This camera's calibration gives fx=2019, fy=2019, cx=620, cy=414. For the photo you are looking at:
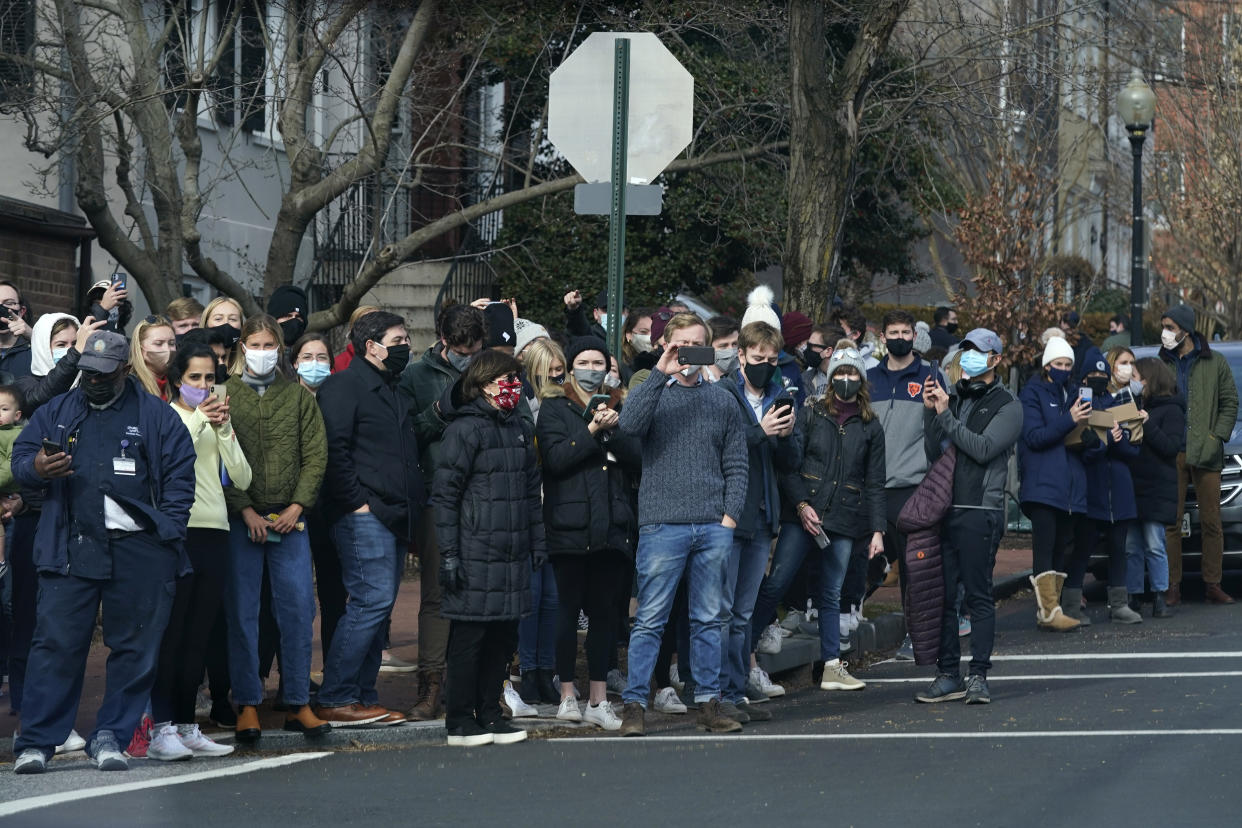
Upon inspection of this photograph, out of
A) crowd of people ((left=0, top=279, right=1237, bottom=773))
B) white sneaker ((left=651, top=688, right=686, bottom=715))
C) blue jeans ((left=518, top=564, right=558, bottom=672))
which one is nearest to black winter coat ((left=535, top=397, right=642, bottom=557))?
crowd of people ((left=0, top=279, right=1237, bottom=773))

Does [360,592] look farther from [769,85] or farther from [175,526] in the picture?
[769,85]

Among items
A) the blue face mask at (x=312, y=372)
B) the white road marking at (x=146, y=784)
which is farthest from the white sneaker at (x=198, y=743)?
the blue face mask at (x=312, y=372)

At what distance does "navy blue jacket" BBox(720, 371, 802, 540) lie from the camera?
34.2ft

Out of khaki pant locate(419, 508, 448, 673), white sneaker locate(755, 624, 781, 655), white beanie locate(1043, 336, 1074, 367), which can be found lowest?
white sneaker locate(755, 624, 781, 655)

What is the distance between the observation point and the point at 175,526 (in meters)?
8.88

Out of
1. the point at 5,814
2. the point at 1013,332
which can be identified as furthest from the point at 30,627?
the point at 1013,332

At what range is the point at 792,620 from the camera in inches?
501

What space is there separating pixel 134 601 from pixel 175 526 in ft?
1.24

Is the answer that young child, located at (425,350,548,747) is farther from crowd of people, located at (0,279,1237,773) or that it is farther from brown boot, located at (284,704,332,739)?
brown boot, located at (284,704,332,739)

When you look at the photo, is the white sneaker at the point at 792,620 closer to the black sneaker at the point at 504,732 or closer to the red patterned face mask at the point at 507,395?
the black sneaker at the point at 504,732

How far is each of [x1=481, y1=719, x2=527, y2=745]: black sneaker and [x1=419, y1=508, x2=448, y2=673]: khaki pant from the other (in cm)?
70

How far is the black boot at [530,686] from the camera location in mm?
10773

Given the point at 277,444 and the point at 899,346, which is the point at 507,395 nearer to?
the point at 277,444

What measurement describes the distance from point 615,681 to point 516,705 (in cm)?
86
